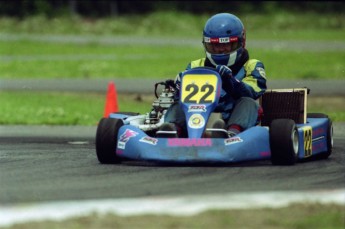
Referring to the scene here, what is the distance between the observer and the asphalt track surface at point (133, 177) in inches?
312

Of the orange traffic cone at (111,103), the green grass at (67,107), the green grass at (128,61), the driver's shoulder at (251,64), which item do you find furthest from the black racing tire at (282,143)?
the green grass at (128,61)

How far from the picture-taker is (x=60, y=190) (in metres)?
8.12

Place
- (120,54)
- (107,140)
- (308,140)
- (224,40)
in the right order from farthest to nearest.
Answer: (120,54), (224,40), (308,140), (107,140)

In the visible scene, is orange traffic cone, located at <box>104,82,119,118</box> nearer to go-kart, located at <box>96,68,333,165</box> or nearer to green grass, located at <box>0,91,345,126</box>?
green grass, located at <box>0,91,345,126</box>

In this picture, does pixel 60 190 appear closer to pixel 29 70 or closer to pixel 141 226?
pixel 141 226

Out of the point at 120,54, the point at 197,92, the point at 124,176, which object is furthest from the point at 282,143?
the point at 120,54

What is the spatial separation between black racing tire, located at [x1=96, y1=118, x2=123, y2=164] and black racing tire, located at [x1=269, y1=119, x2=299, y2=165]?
4.59 feet

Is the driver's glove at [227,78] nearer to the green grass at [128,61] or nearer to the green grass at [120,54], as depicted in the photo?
the green grass at [120,54]

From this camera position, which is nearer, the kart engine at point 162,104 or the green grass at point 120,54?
the kart engine at point 162,104

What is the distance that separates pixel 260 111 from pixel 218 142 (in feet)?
3.79

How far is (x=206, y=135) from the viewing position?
9.98 m

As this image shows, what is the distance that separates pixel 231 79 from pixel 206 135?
65 cm

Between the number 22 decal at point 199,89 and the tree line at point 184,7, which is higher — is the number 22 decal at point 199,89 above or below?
above

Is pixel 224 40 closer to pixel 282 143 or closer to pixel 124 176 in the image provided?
pixel 282 143
